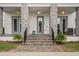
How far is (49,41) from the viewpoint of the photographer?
1923 centimetres

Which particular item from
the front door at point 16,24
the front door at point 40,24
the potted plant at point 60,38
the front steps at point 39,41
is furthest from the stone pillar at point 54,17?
the front door at point 16,24

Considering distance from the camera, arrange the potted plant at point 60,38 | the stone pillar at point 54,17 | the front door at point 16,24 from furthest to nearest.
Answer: the front door at point 16,24
the stone pillar at point 54,17
the potted plant at point 60,38

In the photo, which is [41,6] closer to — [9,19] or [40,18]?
[40,18]

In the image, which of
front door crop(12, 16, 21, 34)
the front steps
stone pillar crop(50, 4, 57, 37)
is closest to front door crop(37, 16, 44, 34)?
front door crop(12, 16, 21, 34)

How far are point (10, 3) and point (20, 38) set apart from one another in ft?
13.5

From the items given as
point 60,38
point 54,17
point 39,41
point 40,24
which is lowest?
point 39,41

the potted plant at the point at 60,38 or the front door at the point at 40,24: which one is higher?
the front door at the point at 40,24

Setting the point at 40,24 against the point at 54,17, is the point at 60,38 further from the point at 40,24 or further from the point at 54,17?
the point at 40,24

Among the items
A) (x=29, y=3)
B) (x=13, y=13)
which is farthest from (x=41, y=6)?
(x=13, y=13)

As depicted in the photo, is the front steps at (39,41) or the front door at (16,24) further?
the front door at (16,24)

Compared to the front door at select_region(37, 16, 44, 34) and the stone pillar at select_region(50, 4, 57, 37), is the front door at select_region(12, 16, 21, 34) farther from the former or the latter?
the stone pillar at select_region(50, 4, 57, 37)

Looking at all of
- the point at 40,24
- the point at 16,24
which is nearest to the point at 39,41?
the point at 40,24

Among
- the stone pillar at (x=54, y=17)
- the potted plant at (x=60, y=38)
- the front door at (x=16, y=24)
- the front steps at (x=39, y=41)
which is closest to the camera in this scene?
the front steps at (x=39, y=41)

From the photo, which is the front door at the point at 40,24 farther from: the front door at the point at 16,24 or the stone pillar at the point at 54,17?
the stone pillar at the point at 54,17
